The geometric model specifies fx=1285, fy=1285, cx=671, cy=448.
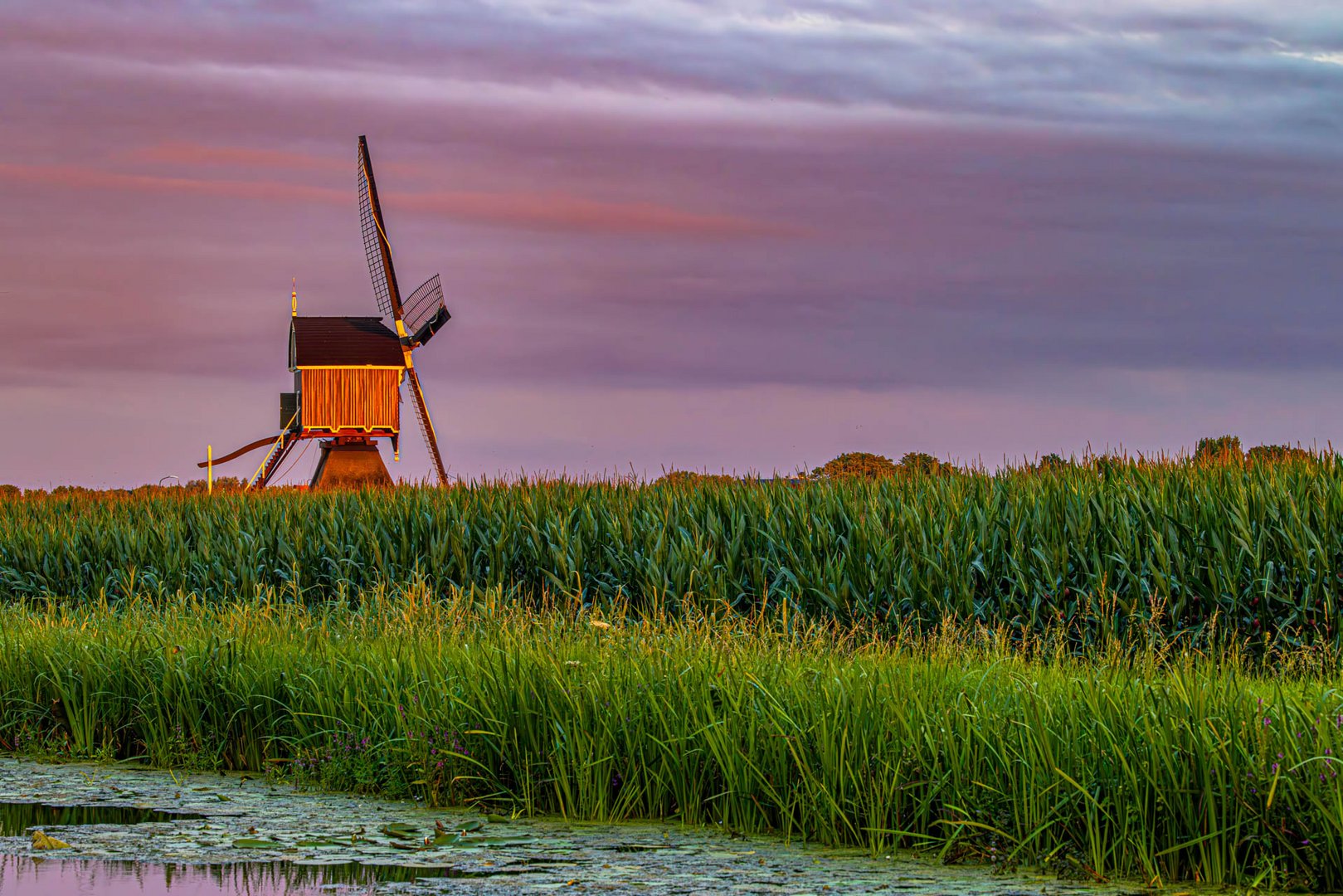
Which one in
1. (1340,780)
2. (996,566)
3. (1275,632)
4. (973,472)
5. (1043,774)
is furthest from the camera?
(973,472)

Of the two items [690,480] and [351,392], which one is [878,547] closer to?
[690,480]

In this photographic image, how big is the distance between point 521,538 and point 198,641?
7.41m

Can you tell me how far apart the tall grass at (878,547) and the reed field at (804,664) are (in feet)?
0.21

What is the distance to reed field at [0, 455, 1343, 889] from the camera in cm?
656

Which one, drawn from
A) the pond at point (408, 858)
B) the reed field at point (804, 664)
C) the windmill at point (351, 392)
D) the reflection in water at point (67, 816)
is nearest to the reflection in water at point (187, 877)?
the pond at point (408, 858)

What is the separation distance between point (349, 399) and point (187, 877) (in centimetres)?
4243

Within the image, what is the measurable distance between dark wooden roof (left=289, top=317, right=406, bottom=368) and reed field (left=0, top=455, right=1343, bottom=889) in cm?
2687

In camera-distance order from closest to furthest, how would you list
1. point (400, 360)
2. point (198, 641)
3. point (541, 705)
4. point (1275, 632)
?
point (541, 705)
point (198, 641)
point (1275, 632)
point (400, 360)

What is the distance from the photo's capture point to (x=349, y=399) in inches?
1876

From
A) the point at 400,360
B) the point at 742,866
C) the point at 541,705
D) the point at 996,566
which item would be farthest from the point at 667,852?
the point at 400,360

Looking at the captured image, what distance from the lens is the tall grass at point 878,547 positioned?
13.8 m

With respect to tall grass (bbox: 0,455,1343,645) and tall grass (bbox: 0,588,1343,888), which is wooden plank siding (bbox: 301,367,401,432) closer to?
tall grass (bbox: 0,455,1343,645)

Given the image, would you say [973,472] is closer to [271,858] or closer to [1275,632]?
[1275,632]

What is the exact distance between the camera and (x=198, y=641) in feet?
36.2
